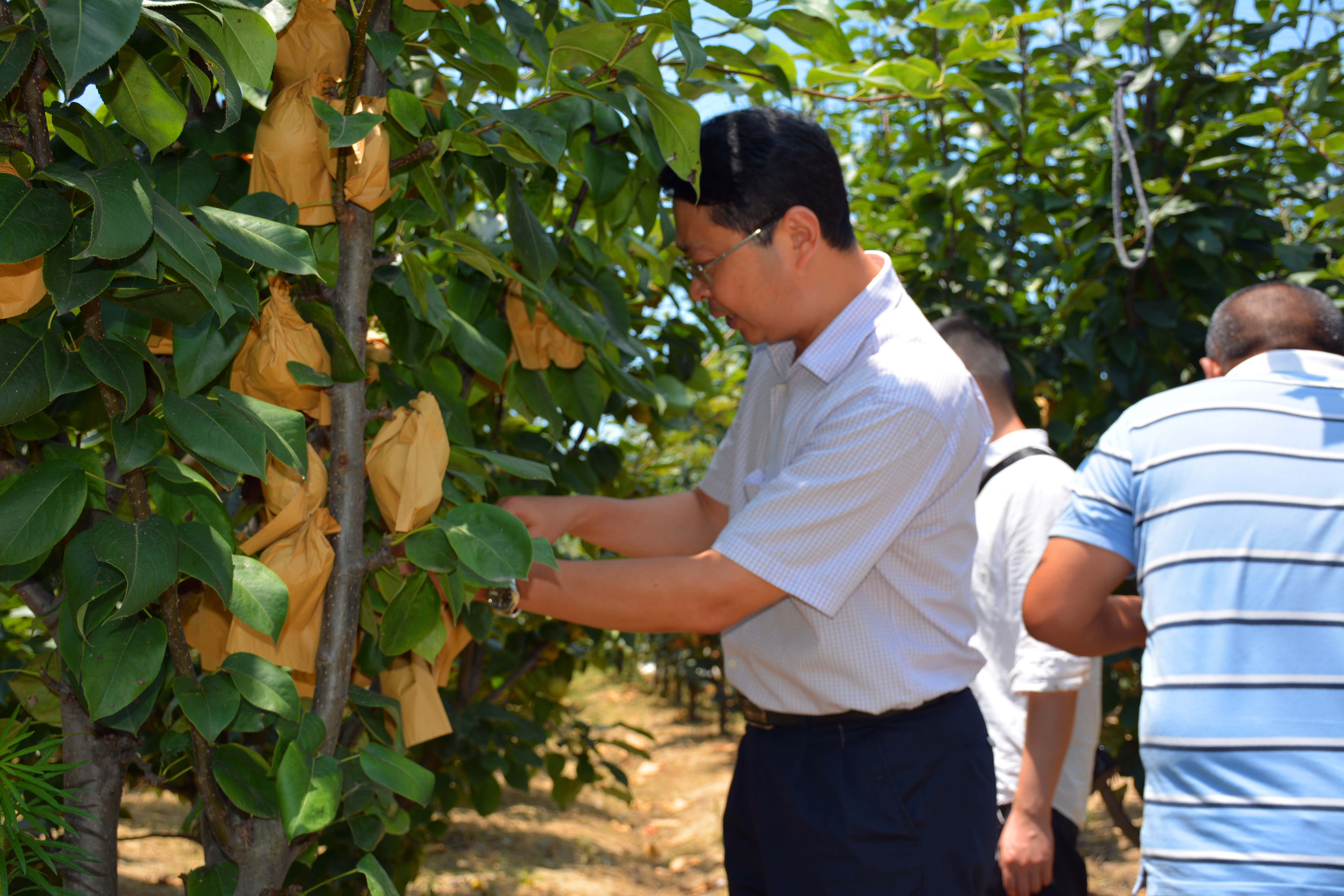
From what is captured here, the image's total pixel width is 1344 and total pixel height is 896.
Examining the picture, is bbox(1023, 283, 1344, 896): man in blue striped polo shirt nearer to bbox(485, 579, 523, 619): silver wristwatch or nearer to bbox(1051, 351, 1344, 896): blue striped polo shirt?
bbox(1051, 351, 1344, 896): blue striped polo shirt

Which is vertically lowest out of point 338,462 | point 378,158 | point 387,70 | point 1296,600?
point 1296,600

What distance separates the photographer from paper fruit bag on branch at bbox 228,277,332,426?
3.78 ft

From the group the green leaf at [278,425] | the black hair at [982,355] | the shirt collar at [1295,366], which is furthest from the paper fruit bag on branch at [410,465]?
the black hair at [982,355]

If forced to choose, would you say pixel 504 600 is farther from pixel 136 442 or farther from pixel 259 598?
pixel 136 442

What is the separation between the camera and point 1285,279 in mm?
2977

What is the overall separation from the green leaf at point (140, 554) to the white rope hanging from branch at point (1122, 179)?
8.03ft

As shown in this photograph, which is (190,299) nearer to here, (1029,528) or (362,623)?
(362,623)

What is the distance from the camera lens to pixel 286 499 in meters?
1.16

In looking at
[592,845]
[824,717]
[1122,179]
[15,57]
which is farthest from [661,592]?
[592,845]

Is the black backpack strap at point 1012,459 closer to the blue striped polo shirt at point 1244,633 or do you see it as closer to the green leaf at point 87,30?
the blue striped polo shirt at point 1244,633

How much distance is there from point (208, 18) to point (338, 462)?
0.52 meters

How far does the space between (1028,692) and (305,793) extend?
5.30 feet

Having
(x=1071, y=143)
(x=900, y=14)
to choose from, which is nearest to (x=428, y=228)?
(x=900, y=14)

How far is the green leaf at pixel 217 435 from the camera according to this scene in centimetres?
94
